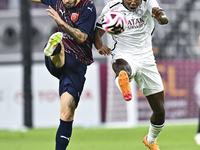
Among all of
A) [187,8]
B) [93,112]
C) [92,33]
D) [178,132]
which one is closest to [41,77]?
[93,112]

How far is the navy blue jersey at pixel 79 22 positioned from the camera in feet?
18.6

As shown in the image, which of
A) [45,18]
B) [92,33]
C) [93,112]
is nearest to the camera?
[92,33]

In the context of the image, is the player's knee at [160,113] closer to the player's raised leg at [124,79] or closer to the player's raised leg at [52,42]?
the player's raised leg at [124,79]

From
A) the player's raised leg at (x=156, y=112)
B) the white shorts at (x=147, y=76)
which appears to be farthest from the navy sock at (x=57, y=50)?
the player's raised leg at (x=156, y=112)

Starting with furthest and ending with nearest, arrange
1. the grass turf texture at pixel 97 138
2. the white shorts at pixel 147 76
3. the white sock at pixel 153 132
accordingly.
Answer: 1. the grass turf texture at pixel 97 138
2. the white sock at pixel 153 132
3. the white shorts at pixel 147 76

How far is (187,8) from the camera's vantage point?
1474cm

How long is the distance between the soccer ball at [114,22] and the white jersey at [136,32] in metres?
0.31

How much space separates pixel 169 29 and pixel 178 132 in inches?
178

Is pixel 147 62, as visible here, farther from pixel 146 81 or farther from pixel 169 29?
pixel 169 29

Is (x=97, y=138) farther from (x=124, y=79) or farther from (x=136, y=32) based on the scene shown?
(x=124, y=79)

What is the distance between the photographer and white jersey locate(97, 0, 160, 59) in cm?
593

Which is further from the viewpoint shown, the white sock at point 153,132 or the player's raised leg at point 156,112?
the white sock at point 153,132

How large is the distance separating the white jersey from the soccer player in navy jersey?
13.3 inches

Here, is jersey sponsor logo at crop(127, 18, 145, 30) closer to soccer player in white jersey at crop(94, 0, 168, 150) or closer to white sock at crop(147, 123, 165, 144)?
soccer player in white jersey at crop(94, 0, 168, 150)
